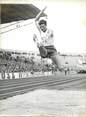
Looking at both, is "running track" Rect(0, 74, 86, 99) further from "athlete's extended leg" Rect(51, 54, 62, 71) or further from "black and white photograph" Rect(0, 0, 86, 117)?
"athlete's extended leg" Rect(51, 54, 62, 71)

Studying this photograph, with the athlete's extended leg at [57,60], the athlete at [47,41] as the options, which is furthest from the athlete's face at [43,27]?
the athlete's extended leg at [57,60]

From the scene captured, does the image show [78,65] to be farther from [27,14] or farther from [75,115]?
[27,14]

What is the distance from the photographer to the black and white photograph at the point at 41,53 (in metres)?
2.81

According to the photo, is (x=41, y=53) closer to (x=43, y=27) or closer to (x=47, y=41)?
(x=47, y=41)

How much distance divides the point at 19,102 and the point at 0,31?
2.77ft

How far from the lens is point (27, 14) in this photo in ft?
9.65

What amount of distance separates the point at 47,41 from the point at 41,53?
0.15 meters

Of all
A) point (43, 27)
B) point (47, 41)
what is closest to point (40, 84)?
point (47, 41)

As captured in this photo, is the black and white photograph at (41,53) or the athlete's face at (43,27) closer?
the black and white photograph at (41,53)

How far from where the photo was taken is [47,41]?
294cm

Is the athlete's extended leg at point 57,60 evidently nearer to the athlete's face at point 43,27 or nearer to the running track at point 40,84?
the running track at point 40,84

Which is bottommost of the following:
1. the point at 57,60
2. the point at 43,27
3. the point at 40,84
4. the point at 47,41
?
the point at 40,84

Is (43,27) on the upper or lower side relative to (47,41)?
upper

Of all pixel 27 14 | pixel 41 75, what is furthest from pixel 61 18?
pixel 41 75
